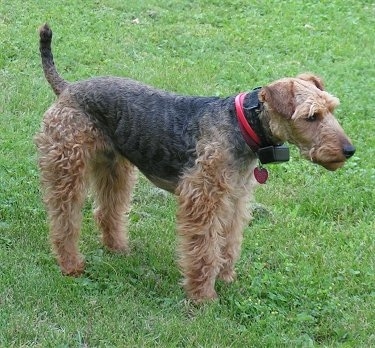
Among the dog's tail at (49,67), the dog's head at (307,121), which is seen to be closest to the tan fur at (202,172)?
the dog's head at (307,121)

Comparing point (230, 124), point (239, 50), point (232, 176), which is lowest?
point (239, 50)

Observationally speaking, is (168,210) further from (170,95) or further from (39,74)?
(39,74)

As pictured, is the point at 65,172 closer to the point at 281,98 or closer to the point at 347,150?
the point at 281,98

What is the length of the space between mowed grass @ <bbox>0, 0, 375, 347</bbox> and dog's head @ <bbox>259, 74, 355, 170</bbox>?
1115 millimetres

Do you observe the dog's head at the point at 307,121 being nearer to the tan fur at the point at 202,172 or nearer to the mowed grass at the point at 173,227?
the tan fur at the point at 202,172

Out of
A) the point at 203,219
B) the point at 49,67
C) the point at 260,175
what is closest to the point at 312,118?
the point at 260,175

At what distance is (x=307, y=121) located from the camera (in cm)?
469

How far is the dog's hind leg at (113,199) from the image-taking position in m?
5.75

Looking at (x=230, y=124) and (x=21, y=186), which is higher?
(x=230, y=124)

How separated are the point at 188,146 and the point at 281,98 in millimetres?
760

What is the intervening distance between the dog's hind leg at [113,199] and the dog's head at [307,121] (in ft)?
4.79

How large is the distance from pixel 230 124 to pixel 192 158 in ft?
1.17

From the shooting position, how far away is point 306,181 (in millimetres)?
6977

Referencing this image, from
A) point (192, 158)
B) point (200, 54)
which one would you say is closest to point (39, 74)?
point (200, 54)
